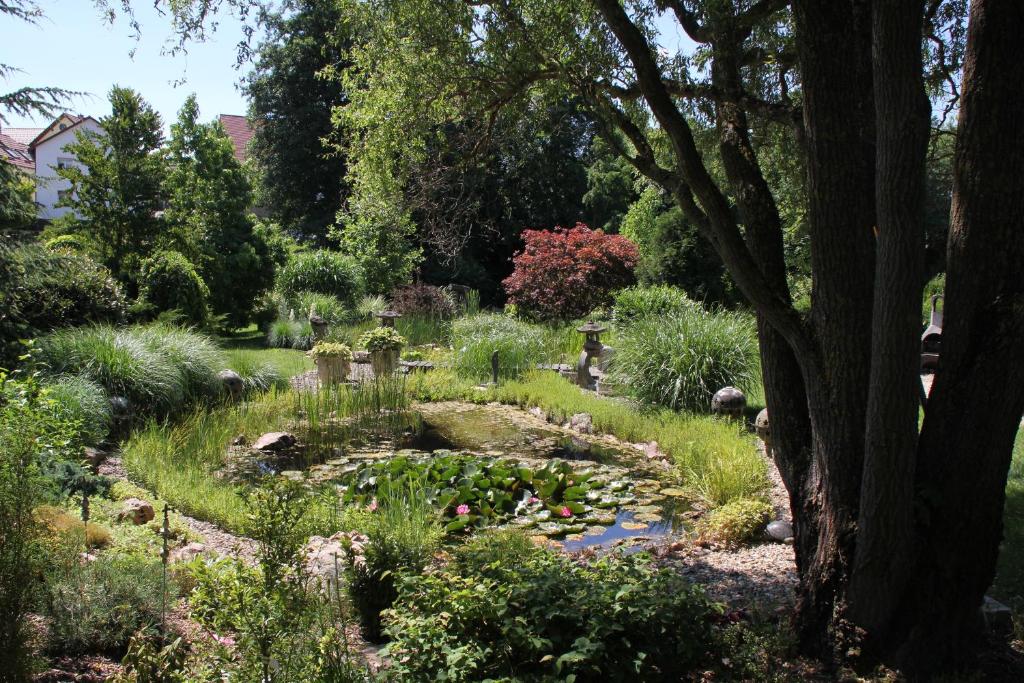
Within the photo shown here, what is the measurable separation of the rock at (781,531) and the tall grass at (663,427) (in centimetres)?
55

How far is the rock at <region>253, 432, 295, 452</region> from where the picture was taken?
312 inches

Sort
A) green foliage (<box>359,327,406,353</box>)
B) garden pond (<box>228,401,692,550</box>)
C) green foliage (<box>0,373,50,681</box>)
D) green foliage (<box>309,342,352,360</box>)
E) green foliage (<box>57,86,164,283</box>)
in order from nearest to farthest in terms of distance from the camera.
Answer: green foliage (<box>0,373,50,681</box>)
garden pond (<box>228,401,692,550</box>)
green foliage (<box>309,342,352,360</box>)
green foliage (<box>359,327,406,353</box>)
green foliage (<box>57,86,164,283</box>)

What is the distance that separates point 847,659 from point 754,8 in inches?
132

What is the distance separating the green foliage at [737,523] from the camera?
17.5 ft

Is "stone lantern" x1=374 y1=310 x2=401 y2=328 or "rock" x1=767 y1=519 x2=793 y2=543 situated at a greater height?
"stone lantern" x1=374 y1=310 x2=401 y2=328

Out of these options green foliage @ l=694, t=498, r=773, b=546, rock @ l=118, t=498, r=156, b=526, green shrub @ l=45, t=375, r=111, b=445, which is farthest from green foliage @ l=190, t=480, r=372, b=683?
green shrub @ l=45, t=375, r=111, b=445

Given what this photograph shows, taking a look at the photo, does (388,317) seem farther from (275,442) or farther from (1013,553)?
(1013,553)

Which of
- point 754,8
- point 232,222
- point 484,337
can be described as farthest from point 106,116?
point 754,8

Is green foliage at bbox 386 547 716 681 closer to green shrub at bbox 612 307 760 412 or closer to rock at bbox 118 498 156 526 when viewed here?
rock at bbox 118 498 156 526

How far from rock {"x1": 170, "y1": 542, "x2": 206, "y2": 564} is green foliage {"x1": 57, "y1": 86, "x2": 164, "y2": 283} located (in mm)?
8024

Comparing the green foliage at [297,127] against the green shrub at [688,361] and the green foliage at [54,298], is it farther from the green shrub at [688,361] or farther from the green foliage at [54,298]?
the green shrub at [688,361]

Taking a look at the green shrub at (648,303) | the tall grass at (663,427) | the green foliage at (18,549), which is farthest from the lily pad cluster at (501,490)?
the green shrub at (648,303)

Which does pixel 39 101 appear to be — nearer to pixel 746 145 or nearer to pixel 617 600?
pixel 746 145

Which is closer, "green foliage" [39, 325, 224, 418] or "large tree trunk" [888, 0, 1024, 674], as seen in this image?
"large tree trunk" [888, 0, 1024, 674]
